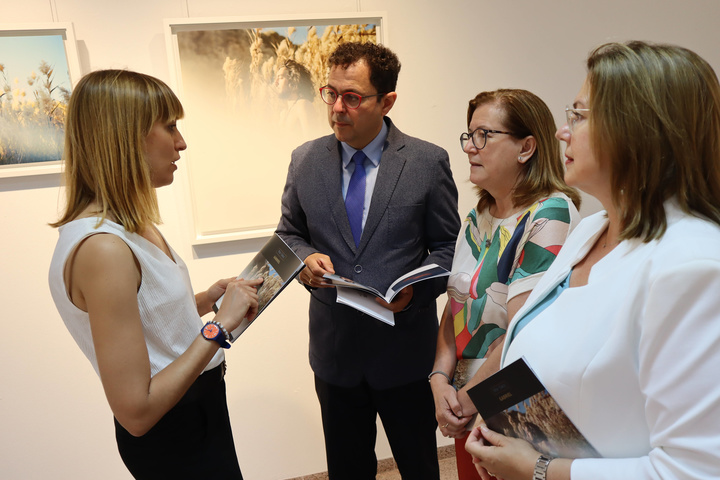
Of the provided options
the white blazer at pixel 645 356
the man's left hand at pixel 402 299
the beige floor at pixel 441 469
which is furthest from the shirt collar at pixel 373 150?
the beige floor at pixel 441 469

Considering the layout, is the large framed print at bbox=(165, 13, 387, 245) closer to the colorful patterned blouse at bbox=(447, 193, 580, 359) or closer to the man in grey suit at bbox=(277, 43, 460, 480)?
the man in grey suit at bbox=(277, 43, 460, 480)

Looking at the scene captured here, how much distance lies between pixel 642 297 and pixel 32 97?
271 cm

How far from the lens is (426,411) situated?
2.25 meters

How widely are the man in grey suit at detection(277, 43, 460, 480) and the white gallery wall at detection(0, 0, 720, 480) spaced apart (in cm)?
75

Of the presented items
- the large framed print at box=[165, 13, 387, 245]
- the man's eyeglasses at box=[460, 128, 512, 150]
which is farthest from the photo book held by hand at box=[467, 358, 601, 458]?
the large framed print at box=[165, 13, 387, 245]

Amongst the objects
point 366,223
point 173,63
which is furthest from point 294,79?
point 366,223

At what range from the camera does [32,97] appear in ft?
8.34

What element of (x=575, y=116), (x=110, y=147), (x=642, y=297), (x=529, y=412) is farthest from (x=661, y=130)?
(x=110, y=147)

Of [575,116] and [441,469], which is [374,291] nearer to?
[575,116]

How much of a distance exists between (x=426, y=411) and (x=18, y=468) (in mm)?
2229

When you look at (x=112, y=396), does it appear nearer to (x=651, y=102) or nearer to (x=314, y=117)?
(x=651, y=102)

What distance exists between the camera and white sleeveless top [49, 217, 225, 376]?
130cm

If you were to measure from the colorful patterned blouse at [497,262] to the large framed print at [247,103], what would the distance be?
130cm

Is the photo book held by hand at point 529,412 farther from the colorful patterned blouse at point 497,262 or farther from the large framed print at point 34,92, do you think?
the large framed print at point 34,92
